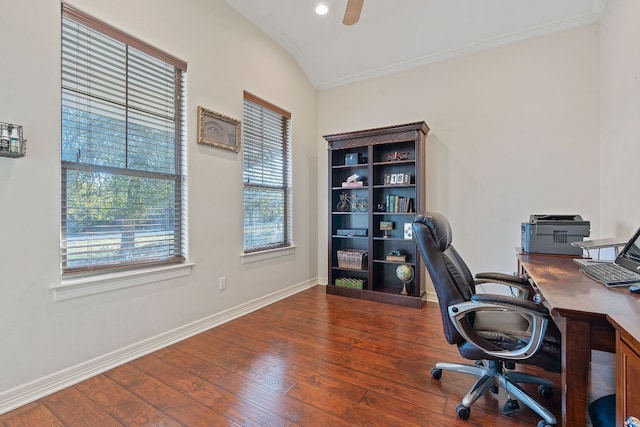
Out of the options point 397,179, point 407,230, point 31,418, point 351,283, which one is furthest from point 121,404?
point 397,179

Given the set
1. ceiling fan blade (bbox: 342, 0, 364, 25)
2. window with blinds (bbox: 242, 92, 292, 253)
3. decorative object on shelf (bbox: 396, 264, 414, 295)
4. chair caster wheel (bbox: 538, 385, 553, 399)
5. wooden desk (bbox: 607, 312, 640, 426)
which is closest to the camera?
wooden desk (bbox: 607, 312, 640, 426)

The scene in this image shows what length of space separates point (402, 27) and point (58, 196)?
376 centimetres

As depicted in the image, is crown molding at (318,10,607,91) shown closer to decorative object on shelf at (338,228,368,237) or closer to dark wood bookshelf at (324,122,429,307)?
dark wood bookshelf at (324,122,429,307)

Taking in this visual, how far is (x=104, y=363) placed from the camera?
6.95ft

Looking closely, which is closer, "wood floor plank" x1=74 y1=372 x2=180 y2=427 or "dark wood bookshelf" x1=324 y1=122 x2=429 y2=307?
"wood floor plank" x1=74 y1=372 x2=180 y2=427

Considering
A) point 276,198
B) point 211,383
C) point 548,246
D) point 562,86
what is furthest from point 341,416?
point 562,86

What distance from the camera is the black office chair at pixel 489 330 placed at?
4.68 feet

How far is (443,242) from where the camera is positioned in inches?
69.8

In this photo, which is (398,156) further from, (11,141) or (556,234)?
(11,141)

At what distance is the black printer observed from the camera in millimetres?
2320

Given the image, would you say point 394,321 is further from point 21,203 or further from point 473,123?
point 21,203

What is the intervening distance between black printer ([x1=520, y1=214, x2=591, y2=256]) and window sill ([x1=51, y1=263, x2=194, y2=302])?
2997 mm

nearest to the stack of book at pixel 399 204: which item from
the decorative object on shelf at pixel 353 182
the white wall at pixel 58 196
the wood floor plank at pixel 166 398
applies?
the decorative object on shelf at pixel 353 182

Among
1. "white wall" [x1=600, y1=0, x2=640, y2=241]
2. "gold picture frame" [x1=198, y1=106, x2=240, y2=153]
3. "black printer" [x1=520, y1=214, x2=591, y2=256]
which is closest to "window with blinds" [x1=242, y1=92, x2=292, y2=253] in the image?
"gold picture frame" [x1=198, y1=106, x2=240, y2=153]
